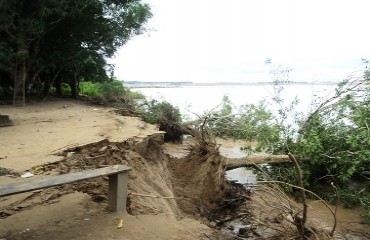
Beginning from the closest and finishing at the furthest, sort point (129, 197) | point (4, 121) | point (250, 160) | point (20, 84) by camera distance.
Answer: point (129, 197)
point (250, 160)
point (4, 121)
point (20, 84)

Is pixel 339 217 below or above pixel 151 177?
below

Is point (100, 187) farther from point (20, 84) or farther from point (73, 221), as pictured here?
point (20, 84)

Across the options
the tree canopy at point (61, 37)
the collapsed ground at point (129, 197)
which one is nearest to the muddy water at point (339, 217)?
the collapsed ground at point (129, 197)

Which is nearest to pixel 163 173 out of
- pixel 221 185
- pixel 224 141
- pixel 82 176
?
pixel 221 185

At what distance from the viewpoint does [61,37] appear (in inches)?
696

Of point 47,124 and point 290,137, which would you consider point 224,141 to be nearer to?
point 290,137

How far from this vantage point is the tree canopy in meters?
14.0

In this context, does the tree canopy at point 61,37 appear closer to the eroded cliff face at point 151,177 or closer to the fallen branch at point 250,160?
the eroded cliff face at point 151,177

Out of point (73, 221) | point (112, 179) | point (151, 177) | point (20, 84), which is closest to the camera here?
point (73, 221)

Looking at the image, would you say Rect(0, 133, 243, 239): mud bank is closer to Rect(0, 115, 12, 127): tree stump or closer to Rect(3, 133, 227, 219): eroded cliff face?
Rect(3, 133, 227, 219): eroded cliff face

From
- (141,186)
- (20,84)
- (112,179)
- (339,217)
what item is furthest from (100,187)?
(20,84)

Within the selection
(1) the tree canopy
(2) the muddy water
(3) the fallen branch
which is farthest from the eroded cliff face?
(1) the tree canopy

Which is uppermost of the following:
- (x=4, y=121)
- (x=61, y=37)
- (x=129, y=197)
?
(x=61, y=37)

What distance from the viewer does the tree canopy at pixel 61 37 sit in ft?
46.0
